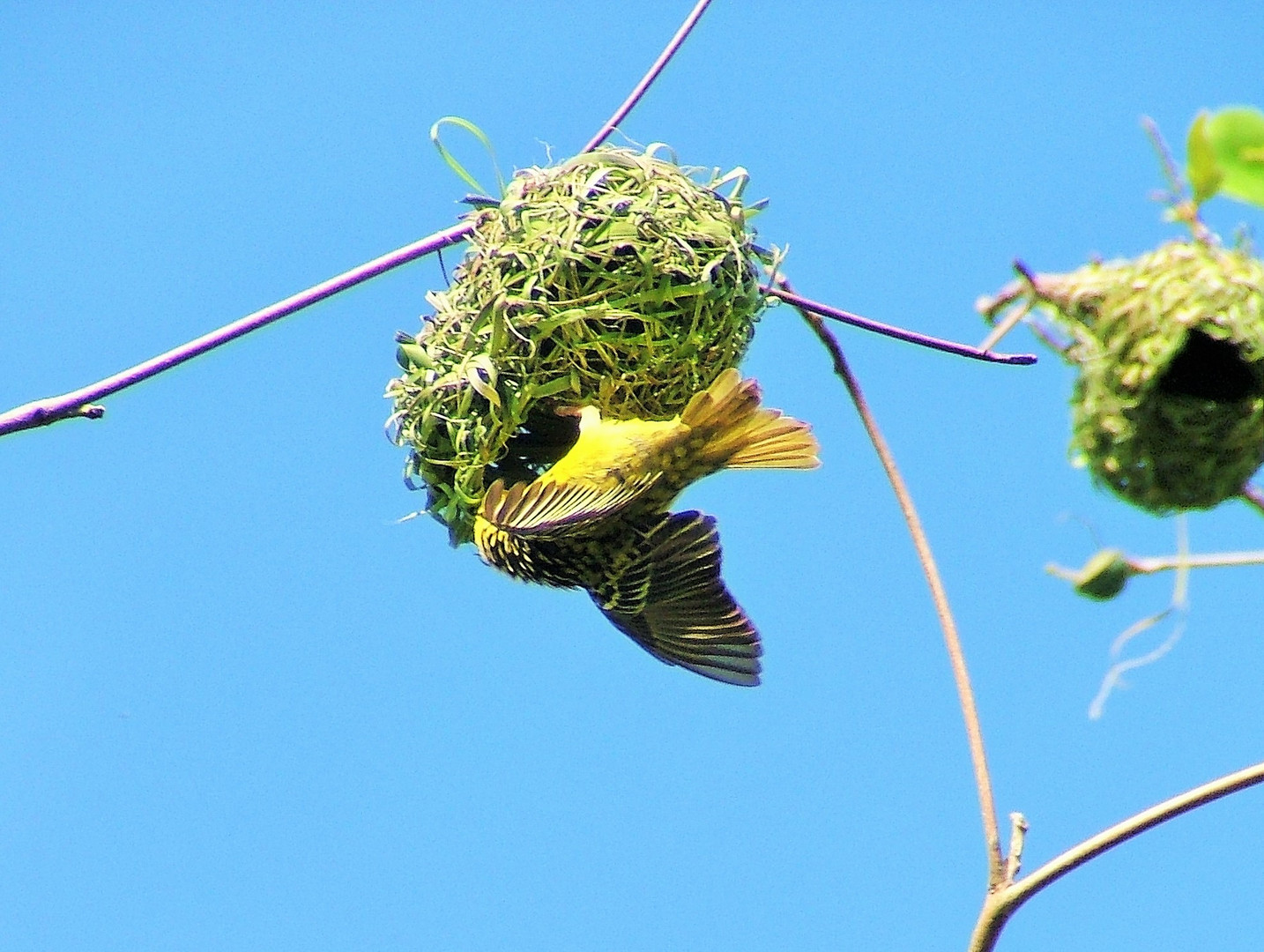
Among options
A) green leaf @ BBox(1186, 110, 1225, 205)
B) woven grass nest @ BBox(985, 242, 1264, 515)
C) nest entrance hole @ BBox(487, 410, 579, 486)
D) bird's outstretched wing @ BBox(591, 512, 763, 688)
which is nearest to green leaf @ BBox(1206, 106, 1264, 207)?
green leaf @ BBox(1186, 110, 1225, 205)

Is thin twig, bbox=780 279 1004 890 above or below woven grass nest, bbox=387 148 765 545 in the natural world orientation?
below

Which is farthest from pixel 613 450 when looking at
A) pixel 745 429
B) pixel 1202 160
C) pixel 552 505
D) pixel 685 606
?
pixel 1202 160

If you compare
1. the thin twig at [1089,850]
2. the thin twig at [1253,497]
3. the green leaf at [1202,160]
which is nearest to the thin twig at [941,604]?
the thin twig at [1089,850]

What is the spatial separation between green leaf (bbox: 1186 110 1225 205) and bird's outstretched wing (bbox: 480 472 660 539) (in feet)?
4.71

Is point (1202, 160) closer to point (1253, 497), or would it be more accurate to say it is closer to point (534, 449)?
point (1253, 497)

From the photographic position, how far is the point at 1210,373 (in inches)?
66.6

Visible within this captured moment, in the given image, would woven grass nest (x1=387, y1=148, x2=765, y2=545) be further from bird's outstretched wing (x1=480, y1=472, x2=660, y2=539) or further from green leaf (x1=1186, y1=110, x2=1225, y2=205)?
green leaf (x1=1186, y1=110, x2=1225, y2=205)

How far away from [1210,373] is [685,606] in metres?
1.36

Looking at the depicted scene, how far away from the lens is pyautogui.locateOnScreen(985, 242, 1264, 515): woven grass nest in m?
1.60

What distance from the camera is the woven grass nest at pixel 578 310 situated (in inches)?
100

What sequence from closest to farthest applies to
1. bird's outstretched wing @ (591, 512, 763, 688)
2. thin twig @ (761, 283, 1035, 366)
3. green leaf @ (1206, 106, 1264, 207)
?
1. green leaf @ (1206, 106, 1264, 207)
2. thin twig @ (761, 283, 1035, 366)
3. bird's outstretched wing @ (591, 512, 763, 688)

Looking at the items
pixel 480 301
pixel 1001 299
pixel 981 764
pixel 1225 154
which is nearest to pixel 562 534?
pixel 480 301

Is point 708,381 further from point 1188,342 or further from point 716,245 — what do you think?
point 1188,342

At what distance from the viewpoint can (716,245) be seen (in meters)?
2.62
